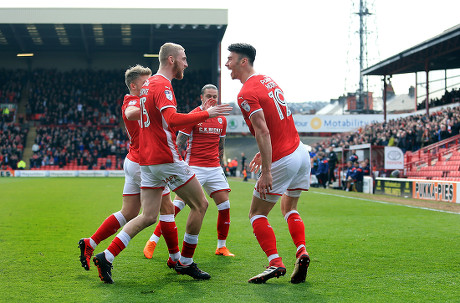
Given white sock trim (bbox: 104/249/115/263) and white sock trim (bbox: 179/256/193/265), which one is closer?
white sock trim (bbox: 104/249/115/263)

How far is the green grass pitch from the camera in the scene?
4.45 m

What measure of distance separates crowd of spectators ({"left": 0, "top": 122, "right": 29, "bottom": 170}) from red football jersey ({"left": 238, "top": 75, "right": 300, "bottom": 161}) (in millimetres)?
38674

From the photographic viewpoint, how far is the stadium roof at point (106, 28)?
38344 millimetres

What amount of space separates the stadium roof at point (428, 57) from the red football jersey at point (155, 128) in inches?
1014

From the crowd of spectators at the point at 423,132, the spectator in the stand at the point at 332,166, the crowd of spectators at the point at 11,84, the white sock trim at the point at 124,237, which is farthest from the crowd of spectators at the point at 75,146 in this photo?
the white sock trim at the point at 124,237

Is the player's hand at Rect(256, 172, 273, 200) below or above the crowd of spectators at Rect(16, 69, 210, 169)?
below

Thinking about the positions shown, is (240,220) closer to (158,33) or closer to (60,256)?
(60,256)

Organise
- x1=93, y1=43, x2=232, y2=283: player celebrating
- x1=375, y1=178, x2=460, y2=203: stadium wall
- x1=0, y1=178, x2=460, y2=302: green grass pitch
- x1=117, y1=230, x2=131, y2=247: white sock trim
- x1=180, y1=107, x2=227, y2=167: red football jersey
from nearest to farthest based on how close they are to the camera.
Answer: x1=0, y1=178, x2=460, y2=302: green grass pitch
x1=93, y1=43, x2=232, y2=283: player celebrating
x1=117, y1=230, x2=131, y2=247: white sock trim
x1=180, y1=107, x2=227, y2=167: red football jersey
x1=375, y1=178, x2=460, y2=203: stadium wall

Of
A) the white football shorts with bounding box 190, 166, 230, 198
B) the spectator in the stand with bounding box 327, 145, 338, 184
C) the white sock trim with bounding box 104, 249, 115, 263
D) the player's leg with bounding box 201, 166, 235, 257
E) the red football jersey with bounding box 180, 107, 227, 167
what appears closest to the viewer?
the white sock trim with bounding box 104, 249, 115, 263

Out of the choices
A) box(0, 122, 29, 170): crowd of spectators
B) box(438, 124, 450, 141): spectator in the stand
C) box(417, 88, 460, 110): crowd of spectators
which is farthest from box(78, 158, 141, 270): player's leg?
box(0, 122, 29, 170): crowd of spectators

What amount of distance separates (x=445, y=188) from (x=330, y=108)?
68.1 metres

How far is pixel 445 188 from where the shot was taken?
602 inches

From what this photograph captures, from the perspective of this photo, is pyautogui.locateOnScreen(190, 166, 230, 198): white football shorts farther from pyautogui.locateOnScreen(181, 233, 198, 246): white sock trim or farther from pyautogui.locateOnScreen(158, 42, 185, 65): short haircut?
pyautogui.locateOnScreen(158, 42, 185, 65): short haircut

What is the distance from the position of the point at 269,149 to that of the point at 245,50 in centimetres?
103
